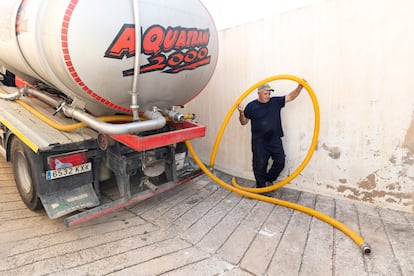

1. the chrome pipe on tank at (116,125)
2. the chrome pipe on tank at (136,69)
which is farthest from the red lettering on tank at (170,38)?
the chrome pipe on tank at (116,125)

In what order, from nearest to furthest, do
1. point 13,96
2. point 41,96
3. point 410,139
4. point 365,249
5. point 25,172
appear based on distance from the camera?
point 365,249 < point 410,139 < point 25,172 < point 41,96 < point 13,96

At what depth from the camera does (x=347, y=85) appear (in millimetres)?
3148

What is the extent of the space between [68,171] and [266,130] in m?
2.36

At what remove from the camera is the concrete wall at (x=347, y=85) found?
286 centimetres

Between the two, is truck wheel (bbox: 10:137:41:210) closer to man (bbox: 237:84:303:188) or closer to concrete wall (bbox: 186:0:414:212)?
man (bbox: 237:84:303:188)

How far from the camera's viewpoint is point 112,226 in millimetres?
2871

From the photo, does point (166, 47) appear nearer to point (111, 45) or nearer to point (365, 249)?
point (111, 45)

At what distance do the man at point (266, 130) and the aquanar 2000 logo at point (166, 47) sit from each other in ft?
3.28

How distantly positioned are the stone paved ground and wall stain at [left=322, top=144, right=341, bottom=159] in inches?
21.8

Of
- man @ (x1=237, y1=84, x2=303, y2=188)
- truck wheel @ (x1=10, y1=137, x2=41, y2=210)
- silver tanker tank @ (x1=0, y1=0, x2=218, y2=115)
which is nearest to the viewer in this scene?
silver tanker tank @ (x1=0, y1=0, x2=218, y2=115)

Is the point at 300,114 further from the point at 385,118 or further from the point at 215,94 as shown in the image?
the point at 215,94

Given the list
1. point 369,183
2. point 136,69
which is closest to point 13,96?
point 136,69

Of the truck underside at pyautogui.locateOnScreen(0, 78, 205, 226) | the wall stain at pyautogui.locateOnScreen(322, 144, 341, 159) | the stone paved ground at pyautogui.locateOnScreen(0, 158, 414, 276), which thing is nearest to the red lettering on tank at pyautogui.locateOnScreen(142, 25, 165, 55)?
Answer: the truck underside at pyautogui.locateOnScreen(0, 78, 205, 226)

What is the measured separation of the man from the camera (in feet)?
11.5
